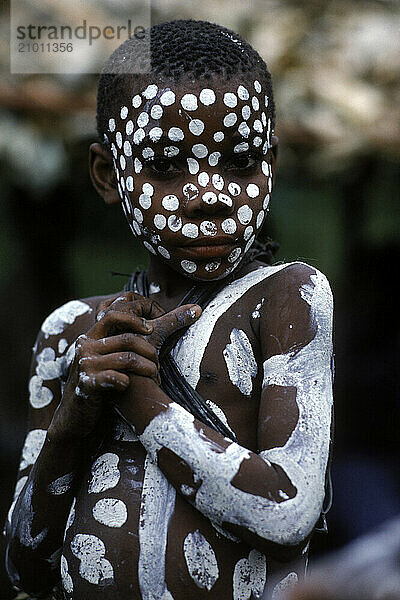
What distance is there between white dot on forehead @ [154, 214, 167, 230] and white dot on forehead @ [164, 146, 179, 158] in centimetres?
15

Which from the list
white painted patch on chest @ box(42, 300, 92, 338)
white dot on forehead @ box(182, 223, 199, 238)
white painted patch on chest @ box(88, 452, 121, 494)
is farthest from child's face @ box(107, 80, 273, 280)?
white painted patch on chest @ box(88, 452, 121, 494)

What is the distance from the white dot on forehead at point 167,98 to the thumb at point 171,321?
493 millimetres

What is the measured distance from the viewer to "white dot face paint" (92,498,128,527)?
6.74 feet

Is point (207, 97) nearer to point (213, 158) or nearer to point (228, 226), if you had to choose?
point (213, 158)

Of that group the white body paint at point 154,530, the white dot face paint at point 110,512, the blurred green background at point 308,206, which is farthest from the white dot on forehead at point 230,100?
the blurred green background at point 308,206

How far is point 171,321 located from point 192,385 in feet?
0.53

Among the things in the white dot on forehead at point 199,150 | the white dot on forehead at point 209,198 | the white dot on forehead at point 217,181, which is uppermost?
the white dot on forehead at point 199,150

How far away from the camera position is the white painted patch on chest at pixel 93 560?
203cm

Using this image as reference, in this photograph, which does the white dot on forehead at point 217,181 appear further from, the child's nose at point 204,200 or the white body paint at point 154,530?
the white body paint at point 154,530

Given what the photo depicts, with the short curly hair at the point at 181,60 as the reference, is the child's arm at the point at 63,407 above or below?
below

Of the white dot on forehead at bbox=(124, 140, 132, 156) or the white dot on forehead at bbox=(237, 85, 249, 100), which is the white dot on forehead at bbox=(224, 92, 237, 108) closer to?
the white dot on forehead at bbox=(237, 85, 249, 100)

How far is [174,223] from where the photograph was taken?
2111 mm

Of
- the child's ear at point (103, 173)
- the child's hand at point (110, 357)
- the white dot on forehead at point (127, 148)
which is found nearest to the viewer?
the child's hand at point (110, 357)

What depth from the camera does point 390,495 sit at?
4.55 metres
